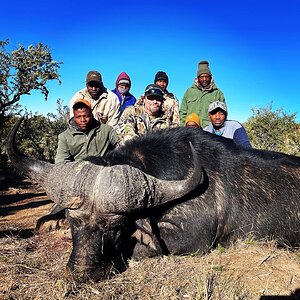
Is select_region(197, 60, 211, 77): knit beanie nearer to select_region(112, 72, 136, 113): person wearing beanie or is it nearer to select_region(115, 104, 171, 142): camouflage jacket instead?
select_region(115, 104, 171, 142): camouflage jacket

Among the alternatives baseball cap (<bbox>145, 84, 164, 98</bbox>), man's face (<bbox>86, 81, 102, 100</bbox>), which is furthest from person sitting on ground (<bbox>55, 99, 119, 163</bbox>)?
man's face (<bbox>86, 81, 102, 100</bbox>)

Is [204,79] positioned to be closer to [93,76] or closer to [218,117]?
[218,117]

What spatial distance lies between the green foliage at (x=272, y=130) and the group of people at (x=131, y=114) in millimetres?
9000

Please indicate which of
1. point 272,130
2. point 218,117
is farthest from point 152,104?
point 272,130

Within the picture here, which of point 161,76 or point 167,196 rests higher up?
point 161,76

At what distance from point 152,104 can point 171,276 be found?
130 inches

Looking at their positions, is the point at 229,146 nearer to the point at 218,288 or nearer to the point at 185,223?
the point at 185,223

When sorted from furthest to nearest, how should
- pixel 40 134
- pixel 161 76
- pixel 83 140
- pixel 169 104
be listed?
pixel 40 134
pixel 161 76
pixel 169 104
pixel 83 140

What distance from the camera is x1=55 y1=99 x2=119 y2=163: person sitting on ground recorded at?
17.1ft

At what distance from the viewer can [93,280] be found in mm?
2918

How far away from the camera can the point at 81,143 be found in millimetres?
5285

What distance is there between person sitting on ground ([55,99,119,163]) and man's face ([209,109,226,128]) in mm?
1695

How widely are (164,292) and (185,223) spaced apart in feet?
3.12

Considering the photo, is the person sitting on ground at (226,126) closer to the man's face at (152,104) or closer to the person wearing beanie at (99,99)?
the man's face at (152,104)
